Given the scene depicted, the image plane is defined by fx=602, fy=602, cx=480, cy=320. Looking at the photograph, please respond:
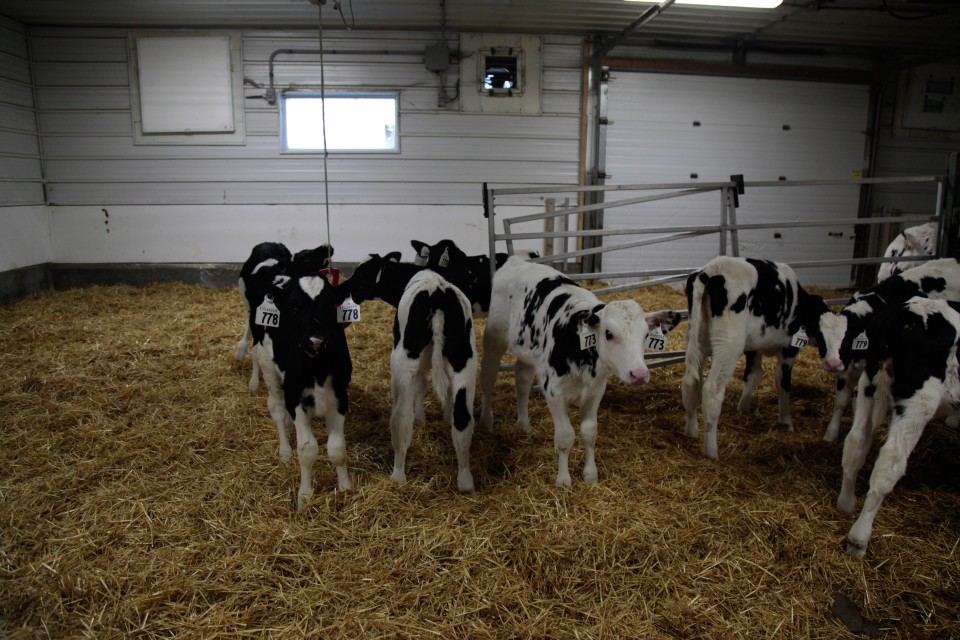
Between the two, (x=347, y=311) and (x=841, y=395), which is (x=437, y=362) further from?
(x=841, y=395)

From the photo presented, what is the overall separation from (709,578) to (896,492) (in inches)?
72.8

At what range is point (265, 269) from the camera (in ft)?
17.7

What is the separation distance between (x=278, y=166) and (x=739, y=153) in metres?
9.23

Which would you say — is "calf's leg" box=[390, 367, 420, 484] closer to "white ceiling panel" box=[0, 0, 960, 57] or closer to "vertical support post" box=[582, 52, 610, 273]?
"white ceiling panel" box=[0, 0, 960, 57]

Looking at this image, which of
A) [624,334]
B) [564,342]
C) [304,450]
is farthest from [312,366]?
[624,334]

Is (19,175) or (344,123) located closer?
(19,175)

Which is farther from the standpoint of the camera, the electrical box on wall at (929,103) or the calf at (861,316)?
the electrical box on wall at (929,103)

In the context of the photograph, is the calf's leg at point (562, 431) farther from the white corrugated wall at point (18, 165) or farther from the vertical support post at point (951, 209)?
the white corrugated wall at point (18, 165)

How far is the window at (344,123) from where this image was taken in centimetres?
1150

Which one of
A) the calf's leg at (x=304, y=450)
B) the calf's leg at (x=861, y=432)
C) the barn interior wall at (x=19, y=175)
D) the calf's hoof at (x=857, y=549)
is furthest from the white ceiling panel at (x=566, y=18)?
the calf's hoof at (x=857, y=549)

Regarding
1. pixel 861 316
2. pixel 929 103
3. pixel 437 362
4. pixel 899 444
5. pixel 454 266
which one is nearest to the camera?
pixel 899 444

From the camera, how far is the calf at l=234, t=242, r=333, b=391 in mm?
4668

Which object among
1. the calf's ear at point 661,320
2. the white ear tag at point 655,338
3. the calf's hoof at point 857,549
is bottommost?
the calf's hoof at point 857,549

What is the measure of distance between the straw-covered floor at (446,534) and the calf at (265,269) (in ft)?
2.71
